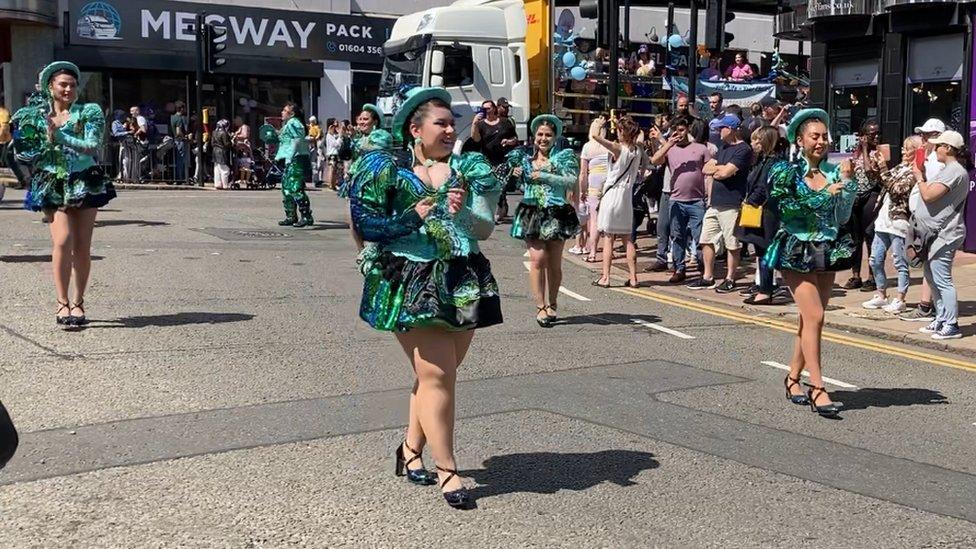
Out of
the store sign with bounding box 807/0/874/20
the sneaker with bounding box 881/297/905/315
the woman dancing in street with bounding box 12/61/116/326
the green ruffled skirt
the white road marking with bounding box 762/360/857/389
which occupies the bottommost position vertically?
the white road marking with bounding box 762/360/857/389

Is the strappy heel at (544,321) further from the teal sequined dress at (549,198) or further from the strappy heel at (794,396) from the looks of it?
the strappy heel at (794,396)

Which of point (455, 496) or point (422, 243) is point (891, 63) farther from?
point (455, 496)

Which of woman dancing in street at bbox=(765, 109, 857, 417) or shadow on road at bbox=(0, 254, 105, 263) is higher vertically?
woman dancing in street at bbox=(765, 109, 857, 417)

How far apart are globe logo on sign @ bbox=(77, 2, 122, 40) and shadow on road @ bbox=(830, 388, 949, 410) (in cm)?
2645

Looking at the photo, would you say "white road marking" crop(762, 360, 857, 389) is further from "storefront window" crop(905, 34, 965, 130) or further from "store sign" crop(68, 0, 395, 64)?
"store sign" crop(68, 0, 395, 64)

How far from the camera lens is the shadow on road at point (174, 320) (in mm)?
8852

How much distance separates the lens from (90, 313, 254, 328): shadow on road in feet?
29.0

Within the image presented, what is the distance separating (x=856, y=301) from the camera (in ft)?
37.5

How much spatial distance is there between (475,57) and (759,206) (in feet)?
40.9

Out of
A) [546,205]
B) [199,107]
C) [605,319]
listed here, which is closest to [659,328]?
[605,319]

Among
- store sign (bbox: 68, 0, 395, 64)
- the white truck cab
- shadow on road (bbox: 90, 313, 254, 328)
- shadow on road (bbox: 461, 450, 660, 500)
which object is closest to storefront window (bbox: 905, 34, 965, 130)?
the white truck cab

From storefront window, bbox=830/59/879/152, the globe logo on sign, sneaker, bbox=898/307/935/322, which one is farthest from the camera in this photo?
the globe logo on sign

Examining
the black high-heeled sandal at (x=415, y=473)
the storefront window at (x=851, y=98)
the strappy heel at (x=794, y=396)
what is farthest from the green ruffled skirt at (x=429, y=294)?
the storefront window at (x=851, y=98)

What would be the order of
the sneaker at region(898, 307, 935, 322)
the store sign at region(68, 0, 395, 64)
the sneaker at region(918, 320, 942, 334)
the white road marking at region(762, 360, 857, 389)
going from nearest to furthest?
the white road marking at region(762, 360, 857, 389)
the sneaker at region(918, 320, 942, 334)
the sneaker at region(898, 307, 935, 322)
the store sign at region(68, 0, 395, 64)
